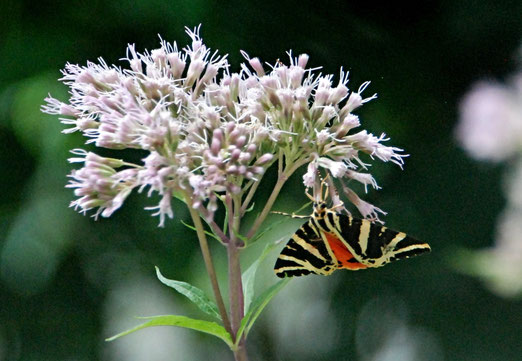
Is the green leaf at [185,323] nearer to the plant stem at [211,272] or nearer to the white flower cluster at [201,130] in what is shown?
the plant stem at [211,272]

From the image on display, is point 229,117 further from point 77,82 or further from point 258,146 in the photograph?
point 77,82

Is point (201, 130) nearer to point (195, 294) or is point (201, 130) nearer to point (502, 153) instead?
point (195, 294)

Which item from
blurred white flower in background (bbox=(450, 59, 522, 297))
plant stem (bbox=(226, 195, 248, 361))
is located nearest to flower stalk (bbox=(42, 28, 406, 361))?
plant stem (bbox=(226, 195, 248, 361))

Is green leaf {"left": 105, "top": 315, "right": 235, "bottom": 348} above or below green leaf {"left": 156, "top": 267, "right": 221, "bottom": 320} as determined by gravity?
above

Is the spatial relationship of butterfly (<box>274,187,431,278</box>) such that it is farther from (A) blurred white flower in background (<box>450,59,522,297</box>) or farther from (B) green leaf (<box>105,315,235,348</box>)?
(A) blurred white flower in background (<box>450,59,522,297</box>)

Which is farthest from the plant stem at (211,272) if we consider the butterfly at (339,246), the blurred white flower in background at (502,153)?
the blurred white flower in background at (502,153)

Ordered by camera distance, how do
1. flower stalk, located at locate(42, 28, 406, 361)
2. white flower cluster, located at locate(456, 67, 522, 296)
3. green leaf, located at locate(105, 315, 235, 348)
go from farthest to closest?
white flower cluster, located at locate(456, 67, 522, 296)
flower stalk, located at locate(42, 28, 406, 361)
green leaf, located at locate(105, 315, 235, 348)

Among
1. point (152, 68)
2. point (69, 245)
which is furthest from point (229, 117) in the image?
point (69, 245)
